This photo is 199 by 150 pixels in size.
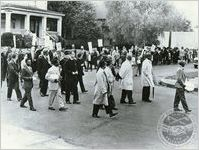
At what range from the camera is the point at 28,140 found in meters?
8.91

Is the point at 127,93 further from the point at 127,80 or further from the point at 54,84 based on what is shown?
the point at 54,84

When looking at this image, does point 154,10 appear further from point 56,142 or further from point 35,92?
point 56,142

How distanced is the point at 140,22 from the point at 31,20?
407 inches

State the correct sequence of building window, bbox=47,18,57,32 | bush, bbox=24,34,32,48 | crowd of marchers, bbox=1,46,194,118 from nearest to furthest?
crowd of marchers, bbox=1,46,194,118 < bush, bbox=24,34,32,48 < building window, bbox=47,18,57,32

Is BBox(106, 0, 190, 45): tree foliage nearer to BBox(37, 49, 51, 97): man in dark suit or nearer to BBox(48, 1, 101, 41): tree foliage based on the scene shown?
BBox(48, 1, 101, 41): tree foliage

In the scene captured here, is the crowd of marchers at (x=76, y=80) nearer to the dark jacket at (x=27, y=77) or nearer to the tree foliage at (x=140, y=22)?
the dark jacket at (x=27, y=77)

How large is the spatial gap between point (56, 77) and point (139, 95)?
4.67m

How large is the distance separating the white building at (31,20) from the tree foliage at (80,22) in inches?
28.9

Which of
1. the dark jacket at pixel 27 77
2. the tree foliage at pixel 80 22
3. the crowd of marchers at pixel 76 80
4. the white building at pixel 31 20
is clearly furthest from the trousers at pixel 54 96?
the white building at pixel 31 20

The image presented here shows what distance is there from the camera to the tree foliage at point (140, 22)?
29.9m

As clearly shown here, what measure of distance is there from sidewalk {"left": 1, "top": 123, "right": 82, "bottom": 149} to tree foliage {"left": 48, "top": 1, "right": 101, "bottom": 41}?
20.2 m

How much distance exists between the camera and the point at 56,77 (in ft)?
40.6

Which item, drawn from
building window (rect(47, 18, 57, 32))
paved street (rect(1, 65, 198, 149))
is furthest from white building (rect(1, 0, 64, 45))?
paved street (rect(1, 65, 198, 149))

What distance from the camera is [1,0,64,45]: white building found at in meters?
33.7
